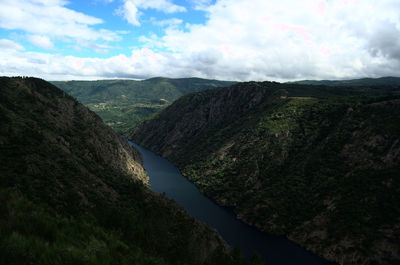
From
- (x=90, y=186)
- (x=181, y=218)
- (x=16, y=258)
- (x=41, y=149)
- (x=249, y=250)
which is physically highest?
(x=16, y=258)

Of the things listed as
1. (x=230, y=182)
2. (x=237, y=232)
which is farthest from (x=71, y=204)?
(x=230, y=182)

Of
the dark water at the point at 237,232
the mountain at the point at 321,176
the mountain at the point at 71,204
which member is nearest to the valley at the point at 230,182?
the mountain at the point at 71,204

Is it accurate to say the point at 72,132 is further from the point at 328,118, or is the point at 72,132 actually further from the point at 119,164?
the point at 328,118

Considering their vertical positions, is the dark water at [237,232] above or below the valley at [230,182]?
A: below

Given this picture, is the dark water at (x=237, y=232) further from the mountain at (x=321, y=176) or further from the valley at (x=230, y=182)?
the mountain at (x=321, y=176)

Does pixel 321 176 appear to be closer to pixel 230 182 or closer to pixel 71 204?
pixel 230 182

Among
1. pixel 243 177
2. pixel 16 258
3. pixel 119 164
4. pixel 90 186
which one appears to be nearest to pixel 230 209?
pixel 243 177
